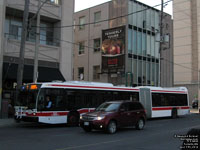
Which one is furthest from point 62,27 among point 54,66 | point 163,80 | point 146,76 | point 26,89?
point 163,80

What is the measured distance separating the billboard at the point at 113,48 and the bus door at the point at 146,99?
10994 mm

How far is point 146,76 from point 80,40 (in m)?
11.8

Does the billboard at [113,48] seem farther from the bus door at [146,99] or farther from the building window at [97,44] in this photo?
the bus door at [146,99]

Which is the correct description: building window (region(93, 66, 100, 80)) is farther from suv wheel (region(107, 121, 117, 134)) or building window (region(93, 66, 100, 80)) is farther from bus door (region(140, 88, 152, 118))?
suv wheel (region(107, 121, 117, 134))

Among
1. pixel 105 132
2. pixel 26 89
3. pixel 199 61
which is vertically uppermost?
pixel 199 61

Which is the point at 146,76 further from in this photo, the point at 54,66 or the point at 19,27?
the point at 19,27

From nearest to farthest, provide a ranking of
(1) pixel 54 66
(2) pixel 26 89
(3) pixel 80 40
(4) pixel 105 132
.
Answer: (4) pixel 105 132 < (2) pixel 26 89 < (1) pixel 54 66 < (3) pixel 80 40

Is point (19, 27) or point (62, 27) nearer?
point (19, 27)

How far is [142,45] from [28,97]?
922 inches

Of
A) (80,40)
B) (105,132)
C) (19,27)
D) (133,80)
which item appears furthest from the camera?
(80,40)

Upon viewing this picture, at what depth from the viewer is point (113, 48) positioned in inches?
1388

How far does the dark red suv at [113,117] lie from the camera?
13.2 metres

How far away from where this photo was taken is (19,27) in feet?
81.3

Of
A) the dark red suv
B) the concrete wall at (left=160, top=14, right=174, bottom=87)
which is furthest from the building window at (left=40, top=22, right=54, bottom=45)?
the concrete wall at (left=160, top=14, right=174, bottom=87)
